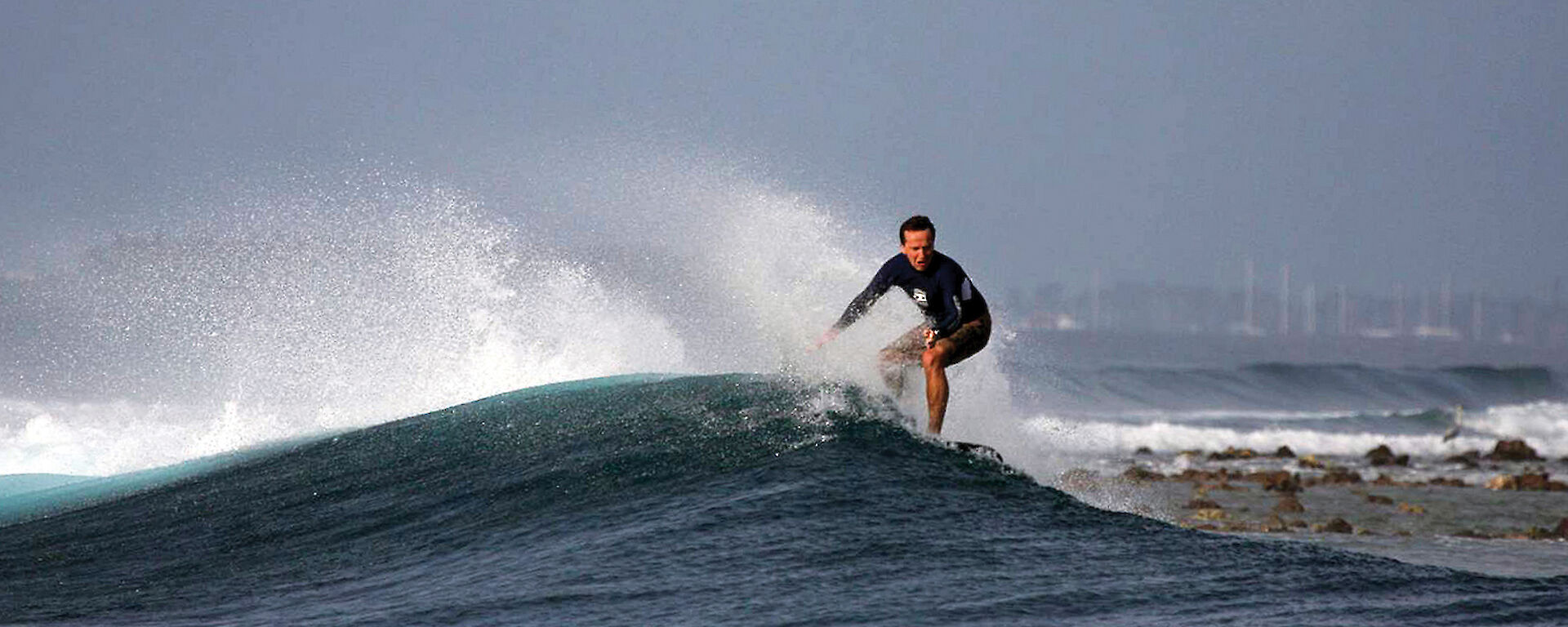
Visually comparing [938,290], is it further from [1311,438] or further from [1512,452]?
[1311,438]

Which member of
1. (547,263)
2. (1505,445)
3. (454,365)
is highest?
(547,263)

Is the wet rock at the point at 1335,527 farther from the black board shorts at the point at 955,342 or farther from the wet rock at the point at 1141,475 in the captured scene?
the wet rock at the point at 1141,475

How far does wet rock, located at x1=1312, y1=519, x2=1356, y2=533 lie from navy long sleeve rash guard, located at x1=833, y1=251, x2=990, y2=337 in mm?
6223

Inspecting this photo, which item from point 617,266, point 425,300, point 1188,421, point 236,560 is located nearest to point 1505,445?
point 1188,421

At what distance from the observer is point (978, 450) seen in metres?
11.0

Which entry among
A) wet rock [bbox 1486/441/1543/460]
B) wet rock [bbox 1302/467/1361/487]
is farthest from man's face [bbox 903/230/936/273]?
wet rock [bbox 1486/441/1543/460]

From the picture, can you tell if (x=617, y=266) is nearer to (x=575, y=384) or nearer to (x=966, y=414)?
(x=575, y=384)

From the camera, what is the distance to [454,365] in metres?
16.9

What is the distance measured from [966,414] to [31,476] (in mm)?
10460

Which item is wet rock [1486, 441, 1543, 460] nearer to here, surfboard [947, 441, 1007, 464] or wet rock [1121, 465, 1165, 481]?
wet rock [1121, 465, 1165, 481]

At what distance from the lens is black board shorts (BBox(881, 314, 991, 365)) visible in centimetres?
1119

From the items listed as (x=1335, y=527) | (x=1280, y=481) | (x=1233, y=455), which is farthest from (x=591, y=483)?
(x=1233, y=455)

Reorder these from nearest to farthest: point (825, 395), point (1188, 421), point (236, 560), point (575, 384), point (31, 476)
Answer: point (236, 560)
point (825, 395)
point (575, 384)
point (31, 476)
point (1188, 421)

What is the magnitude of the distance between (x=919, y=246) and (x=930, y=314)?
572 mm
